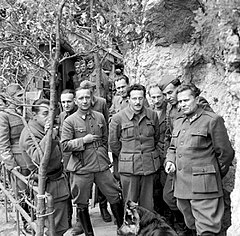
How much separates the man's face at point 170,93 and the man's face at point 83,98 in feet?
3.27

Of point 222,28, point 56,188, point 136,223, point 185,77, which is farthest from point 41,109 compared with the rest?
point 185,77

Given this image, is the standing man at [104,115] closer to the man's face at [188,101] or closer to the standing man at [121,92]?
the standing man at [121,92]

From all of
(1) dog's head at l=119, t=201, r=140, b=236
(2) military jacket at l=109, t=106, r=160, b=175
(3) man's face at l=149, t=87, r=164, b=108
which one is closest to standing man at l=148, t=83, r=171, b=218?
(3) man's face at l=149, t=87, r=164, b=108

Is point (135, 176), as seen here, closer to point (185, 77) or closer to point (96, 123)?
point (96, 123)

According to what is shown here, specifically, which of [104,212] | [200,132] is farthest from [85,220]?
[200,132]

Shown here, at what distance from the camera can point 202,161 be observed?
4.62m

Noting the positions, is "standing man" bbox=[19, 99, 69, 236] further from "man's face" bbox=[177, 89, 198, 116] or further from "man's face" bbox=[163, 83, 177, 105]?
"man's face" bbox=[163, 83, 177, 105]

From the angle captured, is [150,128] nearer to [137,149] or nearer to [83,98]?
[137,149]

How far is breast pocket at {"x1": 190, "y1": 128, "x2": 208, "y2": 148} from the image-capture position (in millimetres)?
4590

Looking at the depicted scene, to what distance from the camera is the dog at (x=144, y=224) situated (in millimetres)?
4551

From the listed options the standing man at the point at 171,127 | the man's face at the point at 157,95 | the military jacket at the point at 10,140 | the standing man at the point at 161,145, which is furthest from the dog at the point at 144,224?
the military jacket at the point at 10,140

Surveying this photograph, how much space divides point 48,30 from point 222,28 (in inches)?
62.8

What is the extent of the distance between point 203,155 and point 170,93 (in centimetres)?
128

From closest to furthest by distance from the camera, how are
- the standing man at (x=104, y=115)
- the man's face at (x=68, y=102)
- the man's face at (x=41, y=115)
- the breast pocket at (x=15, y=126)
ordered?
the man's face at (x=41, y=115), the breast pocket at (x=15, y=126), the man's face at (x=68, y=102), the standing man at (x=104, y=115)
